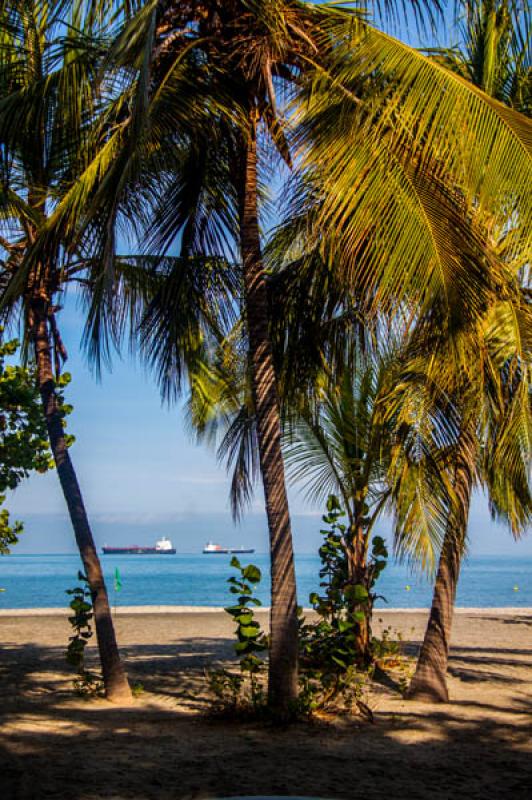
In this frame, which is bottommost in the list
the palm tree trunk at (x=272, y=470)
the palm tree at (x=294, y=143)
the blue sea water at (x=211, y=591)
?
the blue sea water at (x=211, y=591)

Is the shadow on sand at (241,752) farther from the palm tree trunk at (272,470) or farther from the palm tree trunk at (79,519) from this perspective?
the palm tree trunk at (272,470)

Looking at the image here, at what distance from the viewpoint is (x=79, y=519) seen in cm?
Result: 884

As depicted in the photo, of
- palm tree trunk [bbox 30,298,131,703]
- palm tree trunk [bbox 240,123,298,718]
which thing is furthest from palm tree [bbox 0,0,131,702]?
palm tree trunk [bbox 240,123,298,718]

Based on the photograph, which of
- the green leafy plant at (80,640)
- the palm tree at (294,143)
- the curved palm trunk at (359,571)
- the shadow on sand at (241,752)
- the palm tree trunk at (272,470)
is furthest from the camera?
the curved palm trunk at (359,571)

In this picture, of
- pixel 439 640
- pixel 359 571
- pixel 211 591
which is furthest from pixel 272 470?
pixel 211 591

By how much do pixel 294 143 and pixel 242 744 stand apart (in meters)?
4.87

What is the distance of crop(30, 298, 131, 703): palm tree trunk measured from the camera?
28.5 feet

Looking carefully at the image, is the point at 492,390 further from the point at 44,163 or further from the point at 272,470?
the point at 44,163

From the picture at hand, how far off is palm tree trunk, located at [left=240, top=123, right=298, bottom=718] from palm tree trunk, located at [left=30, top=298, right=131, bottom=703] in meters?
2.09

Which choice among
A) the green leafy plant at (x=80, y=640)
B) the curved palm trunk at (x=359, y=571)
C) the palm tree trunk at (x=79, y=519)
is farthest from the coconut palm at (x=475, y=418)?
the green leafy plant at (x=80, y=640)

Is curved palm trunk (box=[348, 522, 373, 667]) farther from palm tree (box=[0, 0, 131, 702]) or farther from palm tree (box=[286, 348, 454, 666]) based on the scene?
palm tree (box=[0, 0, 131, 702])

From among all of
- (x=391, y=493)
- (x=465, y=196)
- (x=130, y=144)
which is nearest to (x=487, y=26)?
(x=465, y=196)

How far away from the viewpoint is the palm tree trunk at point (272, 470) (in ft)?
23.9

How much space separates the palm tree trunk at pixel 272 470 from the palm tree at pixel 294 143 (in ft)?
0.04
